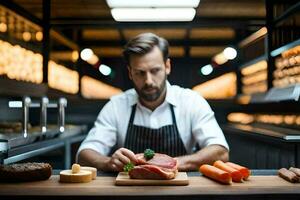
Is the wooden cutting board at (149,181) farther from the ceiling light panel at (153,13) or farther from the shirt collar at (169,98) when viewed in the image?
the ceiling light panel at (153,13)

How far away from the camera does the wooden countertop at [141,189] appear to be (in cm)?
171

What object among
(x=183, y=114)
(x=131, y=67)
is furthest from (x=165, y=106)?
(x=131, y=67)

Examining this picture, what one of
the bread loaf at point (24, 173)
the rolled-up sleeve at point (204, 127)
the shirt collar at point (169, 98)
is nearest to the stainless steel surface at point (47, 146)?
the bread loaf at point (24, 173)

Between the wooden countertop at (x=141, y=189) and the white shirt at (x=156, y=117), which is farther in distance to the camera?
the white shirt at (x=156, y=117)

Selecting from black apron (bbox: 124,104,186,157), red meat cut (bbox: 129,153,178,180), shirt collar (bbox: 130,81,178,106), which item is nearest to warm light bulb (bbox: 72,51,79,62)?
shirt collar (bbox: 130,81,178,106)

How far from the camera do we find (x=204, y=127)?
2.81 metres

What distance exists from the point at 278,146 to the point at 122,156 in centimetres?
340

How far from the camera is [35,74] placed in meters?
5.78

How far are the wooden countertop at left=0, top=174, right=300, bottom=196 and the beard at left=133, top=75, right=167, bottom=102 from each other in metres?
0.98

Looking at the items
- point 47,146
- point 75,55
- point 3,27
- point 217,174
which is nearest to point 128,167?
point 217,174

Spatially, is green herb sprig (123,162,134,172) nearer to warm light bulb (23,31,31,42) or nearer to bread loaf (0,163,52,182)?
bread loaf (0,163,52,182)

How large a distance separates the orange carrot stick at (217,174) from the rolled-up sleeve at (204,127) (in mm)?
713

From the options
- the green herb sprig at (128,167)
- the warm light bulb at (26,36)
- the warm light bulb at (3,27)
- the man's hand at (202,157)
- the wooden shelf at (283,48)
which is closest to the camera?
the green herb sprig at (128,167)

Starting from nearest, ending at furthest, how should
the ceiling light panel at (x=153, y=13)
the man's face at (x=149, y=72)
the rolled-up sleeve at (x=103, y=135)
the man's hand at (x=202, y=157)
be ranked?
the man's hand at (x=202, y=157) → the man's face at (x=149, y=72) → the rolled-up sleeve at (x=103, y=135) → the ceiling light panel at (x=153, y=13)
